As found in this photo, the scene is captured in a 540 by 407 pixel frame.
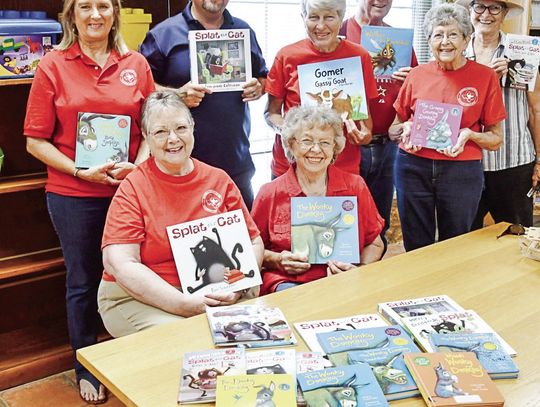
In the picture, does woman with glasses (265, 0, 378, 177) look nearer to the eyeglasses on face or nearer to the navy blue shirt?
the navy blue shirt

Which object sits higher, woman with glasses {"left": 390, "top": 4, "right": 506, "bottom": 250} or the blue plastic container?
the blue plastic container

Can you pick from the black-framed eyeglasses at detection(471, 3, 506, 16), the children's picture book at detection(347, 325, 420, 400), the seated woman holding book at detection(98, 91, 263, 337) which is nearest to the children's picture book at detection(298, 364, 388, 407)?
the children's picture book at detection(347, 325, 420, 400)

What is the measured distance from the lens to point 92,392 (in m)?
2.84

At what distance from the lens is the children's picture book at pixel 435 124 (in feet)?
9.23

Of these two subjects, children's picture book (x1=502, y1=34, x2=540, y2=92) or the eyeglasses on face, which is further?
children's picture book (x1=502, y1=34, x2=540, y2=92)

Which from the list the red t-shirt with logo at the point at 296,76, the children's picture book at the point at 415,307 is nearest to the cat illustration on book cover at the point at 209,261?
the children's picture book at the point at 415,307

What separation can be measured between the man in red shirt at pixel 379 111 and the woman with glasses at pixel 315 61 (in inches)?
6.8

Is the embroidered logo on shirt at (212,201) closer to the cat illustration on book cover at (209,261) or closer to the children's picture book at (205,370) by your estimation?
the cat illustration on book cover at (209,261)

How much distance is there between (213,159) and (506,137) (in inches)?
53.4

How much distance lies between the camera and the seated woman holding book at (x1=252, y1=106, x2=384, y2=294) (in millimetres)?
2488

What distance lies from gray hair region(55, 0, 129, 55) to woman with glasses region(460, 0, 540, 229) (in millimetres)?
1540

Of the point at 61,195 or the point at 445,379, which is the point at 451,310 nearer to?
the point at 445,379

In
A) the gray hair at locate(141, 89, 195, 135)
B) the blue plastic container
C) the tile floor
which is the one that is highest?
the blue plastic container

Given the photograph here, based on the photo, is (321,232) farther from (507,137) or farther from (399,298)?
(507,137)
